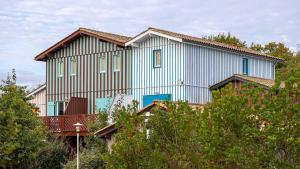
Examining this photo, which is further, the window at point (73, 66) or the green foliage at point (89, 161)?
the window at point (73, 66)

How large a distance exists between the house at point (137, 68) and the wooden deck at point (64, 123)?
27 cm

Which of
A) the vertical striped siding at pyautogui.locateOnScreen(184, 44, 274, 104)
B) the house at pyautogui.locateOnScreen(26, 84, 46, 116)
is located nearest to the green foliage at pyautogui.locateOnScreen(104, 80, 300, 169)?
the vertical striped siding at pyautogui.locateOnScreen(184, 44, 274, 104)

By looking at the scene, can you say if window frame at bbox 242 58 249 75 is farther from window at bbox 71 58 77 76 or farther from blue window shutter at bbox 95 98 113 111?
window at bbox 71 58 77 76

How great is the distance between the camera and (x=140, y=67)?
123 ft

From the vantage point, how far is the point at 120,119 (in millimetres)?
14477

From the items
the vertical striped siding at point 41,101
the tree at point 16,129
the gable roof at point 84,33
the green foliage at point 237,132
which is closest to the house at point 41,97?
the vertical striped siding at point 41,101

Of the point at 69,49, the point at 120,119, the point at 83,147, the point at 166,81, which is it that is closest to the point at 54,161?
the point at 83,147

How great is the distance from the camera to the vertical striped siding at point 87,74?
38.8 m

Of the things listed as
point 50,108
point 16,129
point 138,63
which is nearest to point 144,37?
point 138,63

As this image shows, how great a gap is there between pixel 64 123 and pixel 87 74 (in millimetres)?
6030

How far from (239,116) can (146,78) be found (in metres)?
25.8

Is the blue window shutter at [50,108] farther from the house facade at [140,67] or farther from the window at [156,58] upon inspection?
the window at [156,58]

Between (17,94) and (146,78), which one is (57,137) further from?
(146,78)

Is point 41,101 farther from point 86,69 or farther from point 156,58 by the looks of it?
point 156,58
